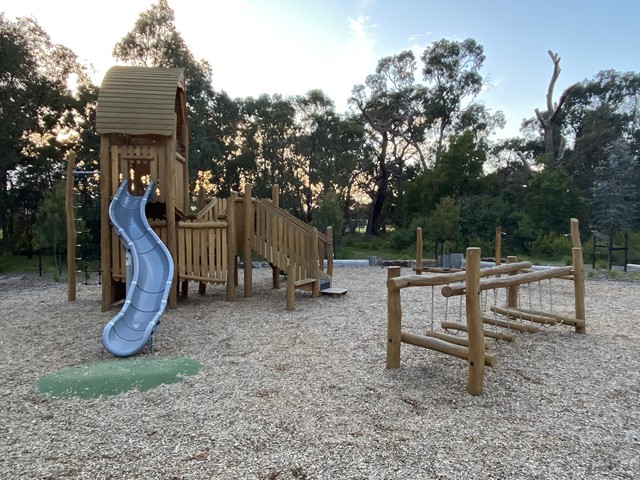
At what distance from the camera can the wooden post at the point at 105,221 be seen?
714 centimetres

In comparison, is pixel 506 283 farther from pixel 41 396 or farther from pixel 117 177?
pixel 117 177

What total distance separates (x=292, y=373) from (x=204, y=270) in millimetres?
3783

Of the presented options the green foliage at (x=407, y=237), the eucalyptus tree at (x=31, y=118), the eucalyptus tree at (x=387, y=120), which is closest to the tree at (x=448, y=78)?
the eucalyptus tree at (x=387, y=120)

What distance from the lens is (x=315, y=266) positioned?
8430 millimetres

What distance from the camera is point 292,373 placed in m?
4.22

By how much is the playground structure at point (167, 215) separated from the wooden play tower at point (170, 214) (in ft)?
0.05

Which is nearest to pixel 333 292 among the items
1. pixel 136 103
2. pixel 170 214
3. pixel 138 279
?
pixel 170 214

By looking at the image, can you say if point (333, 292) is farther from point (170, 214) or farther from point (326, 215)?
point (326, 215)

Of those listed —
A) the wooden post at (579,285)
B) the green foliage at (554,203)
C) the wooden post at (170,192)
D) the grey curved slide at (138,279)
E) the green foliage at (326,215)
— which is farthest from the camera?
the green foliage at (554,203)

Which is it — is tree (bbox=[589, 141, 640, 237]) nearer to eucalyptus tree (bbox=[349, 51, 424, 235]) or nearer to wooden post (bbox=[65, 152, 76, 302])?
eucalyptus tree (bbox=[349, 51, 424, 235])

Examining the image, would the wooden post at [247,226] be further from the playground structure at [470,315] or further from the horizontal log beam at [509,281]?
the horizontal log beam at [509,281]

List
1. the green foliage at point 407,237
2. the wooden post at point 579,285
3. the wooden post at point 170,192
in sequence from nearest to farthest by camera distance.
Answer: the wooden post at point 579,285, the wooden post at point 170,192, the green foliage at point 407,237

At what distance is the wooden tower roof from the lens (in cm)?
693

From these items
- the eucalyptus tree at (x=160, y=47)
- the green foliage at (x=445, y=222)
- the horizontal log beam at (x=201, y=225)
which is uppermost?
the eucalyptus tree at (x=160, y=47)
